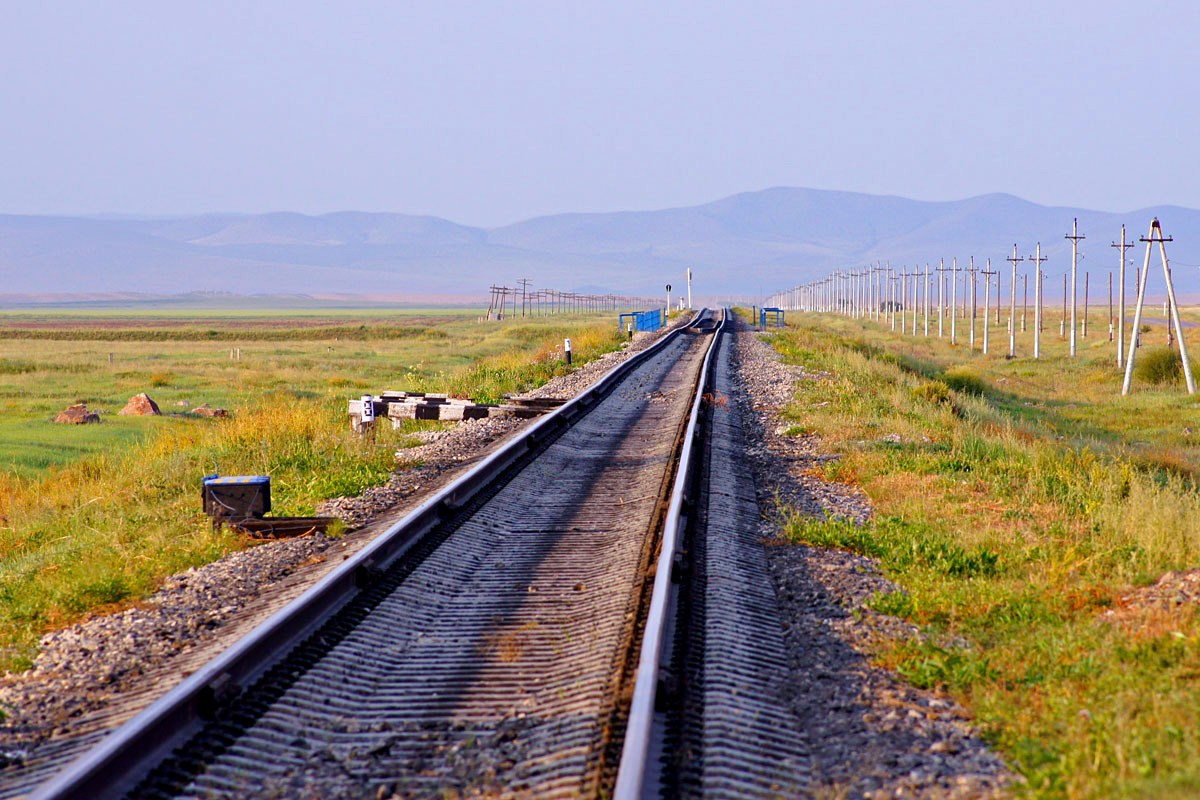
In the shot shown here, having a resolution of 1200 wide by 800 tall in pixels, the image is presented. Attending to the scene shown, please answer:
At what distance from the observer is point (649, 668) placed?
5.45m

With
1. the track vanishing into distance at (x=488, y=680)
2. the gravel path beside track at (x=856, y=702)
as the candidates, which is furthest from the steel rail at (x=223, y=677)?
the gravel path beside track at (x=856, y=702)

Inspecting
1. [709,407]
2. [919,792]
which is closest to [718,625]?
[919,792]

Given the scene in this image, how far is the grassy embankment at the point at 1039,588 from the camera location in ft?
16.0

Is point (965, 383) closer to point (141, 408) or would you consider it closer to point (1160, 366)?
point (1160, 366)

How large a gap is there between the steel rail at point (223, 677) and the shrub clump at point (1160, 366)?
38.6 m

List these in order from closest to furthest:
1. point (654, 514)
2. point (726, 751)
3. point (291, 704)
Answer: point (726, 751) → point (291, 704) → point (654, 514)

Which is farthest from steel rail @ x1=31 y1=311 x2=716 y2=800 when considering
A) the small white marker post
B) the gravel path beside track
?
the small white marker post

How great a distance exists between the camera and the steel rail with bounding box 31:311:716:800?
14.7 ft

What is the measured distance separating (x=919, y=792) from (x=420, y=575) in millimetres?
3943

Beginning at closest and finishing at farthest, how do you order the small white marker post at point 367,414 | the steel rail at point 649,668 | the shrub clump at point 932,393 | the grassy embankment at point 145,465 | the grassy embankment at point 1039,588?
the steel rail at point 649,668 → the grassy embankment at point 1039,588 → the grassy embankment at point 145,465 → the small white marker post at point 367,414 → the shrub clump at point 932,393

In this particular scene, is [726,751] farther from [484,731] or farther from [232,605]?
[232,605]

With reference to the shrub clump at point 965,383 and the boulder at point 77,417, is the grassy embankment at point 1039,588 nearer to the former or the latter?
the boulder at point 77,417

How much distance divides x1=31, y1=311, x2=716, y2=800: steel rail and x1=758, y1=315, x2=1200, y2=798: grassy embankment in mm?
1774

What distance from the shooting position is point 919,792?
15.3ft
